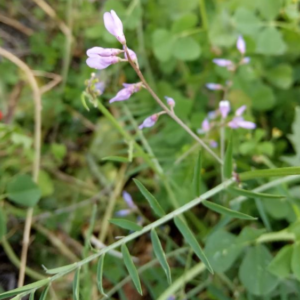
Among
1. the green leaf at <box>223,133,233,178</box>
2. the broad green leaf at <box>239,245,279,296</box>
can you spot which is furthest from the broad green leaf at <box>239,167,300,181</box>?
the broad green leaf at <box>239,245,279,296</box>

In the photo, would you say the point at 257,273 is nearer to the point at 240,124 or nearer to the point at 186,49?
the point at 240,124

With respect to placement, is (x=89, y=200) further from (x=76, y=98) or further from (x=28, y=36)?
(x=28, y=36)

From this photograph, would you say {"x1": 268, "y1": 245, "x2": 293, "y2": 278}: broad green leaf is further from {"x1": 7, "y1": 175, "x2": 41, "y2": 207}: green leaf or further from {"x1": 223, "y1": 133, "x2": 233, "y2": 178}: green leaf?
{"x1": 7, "y1": 175, "x2": 41, "y2": 207}: green leaf

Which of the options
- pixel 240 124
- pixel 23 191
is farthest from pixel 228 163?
pixel 23 191

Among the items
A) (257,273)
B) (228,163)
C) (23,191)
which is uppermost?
(228,163)

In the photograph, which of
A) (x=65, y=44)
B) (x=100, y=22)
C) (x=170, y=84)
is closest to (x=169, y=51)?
(x=170, y=84)
